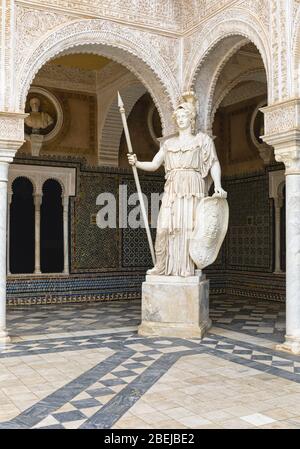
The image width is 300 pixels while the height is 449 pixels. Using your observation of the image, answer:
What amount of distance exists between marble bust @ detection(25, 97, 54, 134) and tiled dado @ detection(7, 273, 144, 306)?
257 centimetres

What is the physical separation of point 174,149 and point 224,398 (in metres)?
3.13

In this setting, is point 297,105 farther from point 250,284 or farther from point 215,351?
A: point 250,284

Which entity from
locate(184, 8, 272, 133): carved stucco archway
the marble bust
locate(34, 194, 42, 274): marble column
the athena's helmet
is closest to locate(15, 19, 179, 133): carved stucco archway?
locate(184, 8, 272, 133): carved stucco archway

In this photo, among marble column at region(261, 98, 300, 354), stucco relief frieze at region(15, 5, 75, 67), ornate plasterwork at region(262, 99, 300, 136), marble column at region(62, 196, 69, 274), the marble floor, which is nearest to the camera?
the marble floor

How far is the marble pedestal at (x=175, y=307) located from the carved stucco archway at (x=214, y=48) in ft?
6.39

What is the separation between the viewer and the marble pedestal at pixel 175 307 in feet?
18.4

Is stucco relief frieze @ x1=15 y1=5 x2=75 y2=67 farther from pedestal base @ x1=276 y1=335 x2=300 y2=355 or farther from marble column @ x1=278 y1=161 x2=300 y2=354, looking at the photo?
pedestal base @ x1=276 y1=335 x2=300 y2=355

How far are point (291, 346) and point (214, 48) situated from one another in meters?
3.46

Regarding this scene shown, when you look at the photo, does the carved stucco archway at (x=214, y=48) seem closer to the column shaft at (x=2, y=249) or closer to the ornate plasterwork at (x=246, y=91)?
the column shaft at (x=2, y=249)

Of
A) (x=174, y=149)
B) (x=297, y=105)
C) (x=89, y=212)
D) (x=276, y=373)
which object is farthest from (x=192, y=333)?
(x=89, y=212)

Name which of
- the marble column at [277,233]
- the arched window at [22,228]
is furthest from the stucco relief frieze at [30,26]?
the marble column at [277,233]

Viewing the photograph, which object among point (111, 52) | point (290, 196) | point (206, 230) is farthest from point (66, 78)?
point (290, 196)

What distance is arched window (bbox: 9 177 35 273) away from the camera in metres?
8.62

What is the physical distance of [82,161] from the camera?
9.15m
